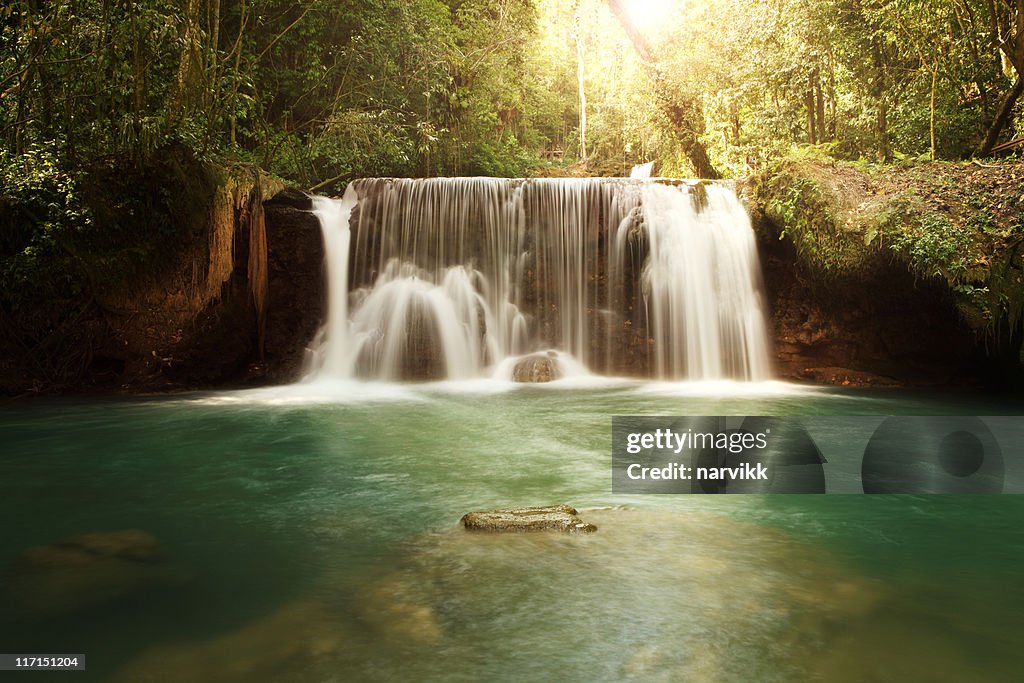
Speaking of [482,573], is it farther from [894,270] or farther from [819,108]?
[819,108]

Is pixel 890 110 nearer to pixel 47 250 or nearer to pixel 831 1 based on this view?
pixel 831 1

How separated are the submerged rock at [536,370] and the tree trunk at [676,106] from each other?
11635 millimetres

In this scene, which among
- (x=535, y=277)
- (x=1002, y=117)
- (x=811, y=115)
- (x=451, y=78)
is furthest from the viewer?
(x=451, y=78)

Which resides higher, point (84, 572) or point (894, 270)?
point (894, 270)

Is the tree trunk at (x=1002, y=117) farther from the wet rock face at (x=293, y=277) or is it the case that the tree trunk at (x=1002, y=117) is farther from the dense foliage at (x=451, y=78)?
the wet rock face at (x=293, y=277)

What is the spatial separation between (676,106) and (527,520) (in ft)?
62.7

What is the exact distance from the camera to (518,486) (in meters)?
6.17

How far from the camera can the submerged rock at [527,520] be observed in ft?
15.8

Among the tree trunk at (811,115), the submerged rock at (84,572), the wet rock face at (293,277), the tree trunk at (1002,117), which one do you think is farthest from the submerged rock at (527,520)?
the tree trunk at (811,115)

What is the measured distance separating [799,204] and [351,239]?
781 centimetres

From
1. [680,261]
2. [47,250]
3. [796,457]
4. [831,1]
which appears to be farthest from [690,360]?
[47,250]

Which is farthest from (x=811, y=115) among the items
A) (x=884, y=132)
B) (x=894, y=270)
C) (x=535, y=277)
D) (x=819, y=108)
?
(x=535, y=277)

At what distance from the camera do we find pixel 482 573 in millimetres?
4090

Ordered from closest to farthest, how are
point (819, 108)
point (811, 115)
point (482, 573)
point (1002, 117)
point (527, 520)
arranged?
point (482, 573) → point (527, 520) → point (1002, 117) → point (819, 108) → point (811, 115)
